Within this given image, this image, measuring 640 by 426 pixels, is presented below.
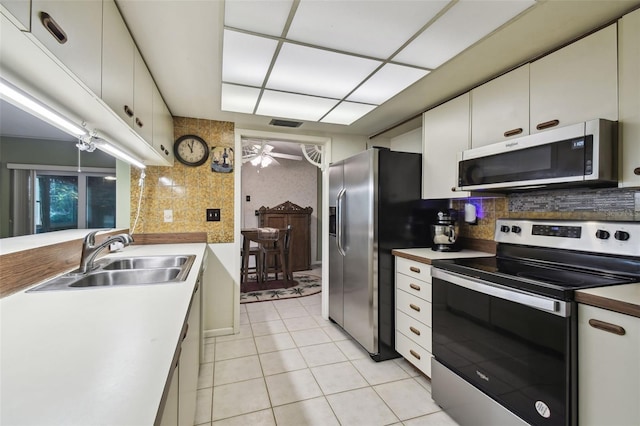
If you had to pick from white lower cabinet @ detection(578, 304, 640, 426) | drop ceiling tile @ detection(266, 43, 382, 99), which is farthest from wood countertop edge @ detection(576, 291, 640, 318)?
drop ceiling tile @ detection(266, 43, 382, 99)

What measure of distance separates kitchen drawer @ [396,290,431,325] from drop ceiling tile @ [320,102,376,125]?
1.54 meters

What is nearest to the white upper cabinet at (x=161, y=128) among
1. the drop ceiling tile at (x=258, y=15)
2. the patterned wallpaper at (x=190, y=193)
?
the patterned wallpaper at (x=190, y=193)

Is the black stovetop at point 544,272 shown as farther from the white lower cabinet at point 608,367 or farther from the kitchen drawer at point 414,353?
the kitchen drawer at point 414,353

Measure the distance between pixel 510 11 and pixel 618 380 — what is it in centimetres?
151

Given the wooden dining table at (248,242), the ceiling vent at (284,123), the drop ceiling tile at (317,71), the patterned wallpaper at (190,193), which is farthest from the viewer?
the wooden dining table at (248,242)

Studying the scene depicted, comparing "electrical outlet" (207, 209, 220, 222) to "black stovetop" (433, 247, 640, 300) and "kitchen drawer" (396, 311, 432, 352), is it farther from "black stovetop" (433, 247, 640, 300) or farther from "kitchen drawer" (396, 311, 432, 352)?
"black stovetop" (433, 247, 640, 300)

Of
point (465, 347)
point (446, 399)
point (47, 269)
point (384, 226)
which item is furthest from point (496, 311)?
point (47, 269)

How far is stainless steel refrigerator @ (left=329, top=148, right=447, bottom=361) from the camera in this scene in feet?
7.89

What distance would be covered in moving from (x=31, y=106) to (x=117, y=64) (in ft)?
1.49

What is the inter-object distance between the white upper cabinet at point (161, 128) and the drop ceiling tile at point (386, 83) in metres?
1.36

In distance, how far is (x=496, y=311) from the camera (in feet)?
4.88

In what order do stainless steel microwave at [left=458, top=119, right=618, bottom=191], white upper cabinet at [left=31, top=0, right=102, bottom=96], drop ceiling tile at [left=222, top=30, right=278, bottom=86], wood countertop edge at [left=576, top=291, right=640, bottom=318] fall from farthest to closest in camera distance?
1. drop ceiling tile at [left=222, top=30, right=278, bottom=86]
2. stainless steel microwave at [left=458, top=119, right=618, bottom=191]
3. wood countertop edge at [left=576, top=291, right=640, bottom=318]
4. white upper cabinet at [left=31, top=0, right=102, bottom=96]

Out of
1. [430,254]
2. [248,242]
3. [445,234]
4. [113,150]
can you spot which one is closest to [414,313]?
[430,254]

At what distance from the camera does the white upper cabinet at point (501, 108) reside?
1709 millimetres
